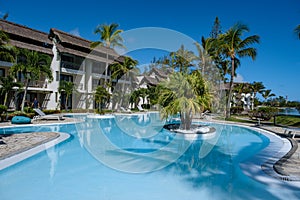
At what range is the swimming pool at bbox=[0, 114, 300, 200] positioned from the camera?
4.71 m

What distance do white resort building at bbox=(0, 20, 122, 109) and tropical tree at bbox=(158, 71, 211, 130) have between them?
15.7 metres

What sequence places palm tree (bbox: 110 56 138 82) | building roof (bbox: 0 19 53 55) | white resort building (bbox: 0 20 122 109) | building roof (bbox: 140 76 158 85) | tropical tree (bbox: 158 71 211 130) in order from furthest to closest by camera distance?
building roof (bbox: 140 76 158 85) → palm tree (bbox: 110 56 138 82) → white resort building (bbox: 0 20 122 109) → building roof (bbox: 0 19 53 55) → tropical tree (bbox: 158 71 211 130)

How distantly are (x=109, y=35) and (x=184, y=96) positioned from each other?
57.8 ft

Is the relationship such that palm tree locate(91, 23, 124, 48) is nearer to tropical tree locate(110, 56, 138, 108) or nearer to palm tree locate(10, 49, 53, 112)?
tropical tree locate(110, 56, 138, 108)

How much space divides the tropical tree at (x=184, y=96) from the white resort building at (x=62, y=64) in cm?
1565

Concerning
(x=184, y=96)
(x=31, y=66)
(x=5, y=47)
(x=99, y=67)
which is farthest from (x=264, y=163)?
(x=99, y=67)

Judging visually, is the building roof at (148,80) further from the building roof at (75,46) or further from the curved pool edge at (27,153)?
the curved pool edge at (27,153)

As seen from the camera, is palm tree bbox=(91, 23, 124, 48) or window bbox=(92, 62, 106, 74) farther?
window bbox=(92, 62, 106, 74)

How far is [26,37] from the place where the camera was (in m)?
22.0

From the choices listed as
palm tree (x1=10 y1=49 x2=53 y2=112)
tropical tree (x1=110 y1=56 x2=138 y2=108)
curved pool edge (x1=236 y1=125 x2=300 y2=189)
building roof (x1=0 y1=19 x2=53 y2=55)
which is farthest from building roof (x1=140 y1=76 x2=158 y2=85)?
curved pool edge (x1=236 y1=125 x2=300 y2=189)

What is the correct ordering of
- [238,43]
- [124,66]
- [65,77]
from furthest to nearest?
[124,66], [65,77], [238,43]

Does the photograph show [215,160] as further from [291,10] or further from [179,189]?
[291,10]

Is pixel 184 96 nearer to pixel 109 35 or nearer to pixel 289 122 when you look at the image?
pixel 289 122

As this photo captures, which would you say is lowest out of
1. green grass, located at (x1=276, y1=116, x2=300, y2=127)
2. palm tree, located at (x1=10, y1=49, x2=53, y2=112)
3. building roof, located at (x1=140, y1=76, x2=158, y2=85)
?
green grass, located at (x1=276, y1=116, x2=300, y2=127)
